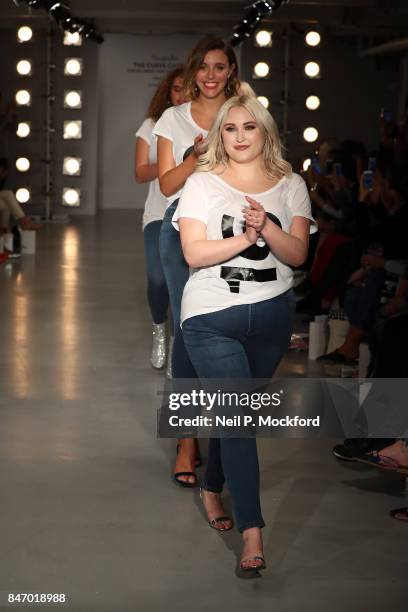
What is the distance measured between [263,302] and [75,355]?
2754 millimetres

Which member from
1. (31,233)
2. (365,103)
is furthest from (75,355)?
(365,103)

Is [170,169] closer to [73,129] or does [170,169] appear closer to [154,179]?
[154,179]

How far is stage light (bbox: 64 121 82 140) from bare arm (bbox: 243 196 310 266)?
36.6 feet

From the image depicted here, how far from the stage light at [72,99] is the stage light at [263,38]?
233 centimetres

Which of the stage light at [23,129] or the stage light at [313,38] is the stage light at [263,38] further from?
the stage light at [23,129]

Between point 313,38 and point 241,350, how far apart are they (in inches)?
449

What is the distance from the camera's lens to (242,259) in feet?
8.87

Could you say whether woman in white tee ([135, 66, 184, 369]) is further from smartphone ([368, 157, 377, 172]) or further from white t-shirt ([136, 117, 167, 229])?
smartphone ([368, 157, 377, 172])

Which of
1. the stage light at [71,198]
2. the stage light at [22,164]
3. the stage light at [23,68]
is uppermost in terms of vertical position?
the stage light at [23,68]

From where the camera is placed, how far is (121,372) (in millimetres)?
5023

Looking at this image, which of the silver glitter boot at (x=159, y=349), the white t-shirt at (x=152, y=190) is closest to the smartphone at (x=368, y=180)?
the silver glitter boot at (x=159, y=349)

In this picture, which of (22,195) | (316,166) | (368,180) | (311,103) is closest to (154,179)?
(368,180)

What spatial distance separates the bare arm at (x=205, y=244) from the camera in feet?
8.65

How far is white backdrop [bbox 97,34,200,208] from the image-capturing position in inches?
599
